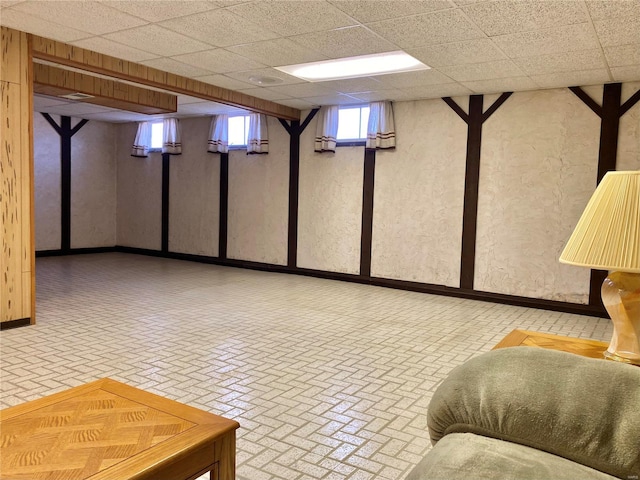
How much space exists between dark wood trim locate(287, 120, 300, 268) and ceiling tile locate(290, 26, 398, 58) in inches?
137

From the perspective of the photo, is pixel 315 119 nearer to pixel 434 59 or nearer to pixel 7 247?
pixel 434 59

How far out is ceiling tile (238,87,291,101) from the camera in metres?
6.90

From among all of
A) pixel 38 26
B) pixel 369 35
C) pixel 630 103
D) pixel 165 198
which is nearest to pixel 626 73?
pixel 630 103

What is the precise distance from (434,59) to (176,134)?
6.19 metres

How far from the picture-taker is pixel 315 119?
8.27 m

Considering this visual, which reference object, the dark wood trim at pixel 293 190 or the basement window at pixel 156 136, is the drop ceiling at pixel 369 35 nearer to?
the dark wood trim at pixel 293 190

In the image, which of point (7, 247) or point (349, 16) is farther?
point (7, 247)

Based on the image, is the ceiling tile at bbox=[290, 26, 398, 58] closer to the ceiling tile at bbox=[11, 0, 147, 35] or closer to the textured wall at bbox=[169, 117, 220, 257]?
the ceiling tile at bbox=[11, 0, 147, 35]

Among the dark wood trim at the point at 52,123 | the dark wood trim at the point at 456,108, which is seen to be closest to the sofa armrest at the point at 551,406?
the dark wood trim at the point at 456,108

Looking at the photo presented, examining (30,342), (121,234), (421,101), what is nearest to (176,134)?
(121,234)

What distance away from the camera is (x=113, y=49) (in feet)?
16.9

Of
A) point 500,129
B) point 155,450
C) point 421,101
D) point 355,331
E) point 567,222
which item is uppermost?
point 421,101

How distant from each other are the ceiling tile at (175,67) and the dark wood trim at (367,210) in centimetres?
279

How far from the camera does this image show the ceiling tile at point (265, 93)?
6904 mm
